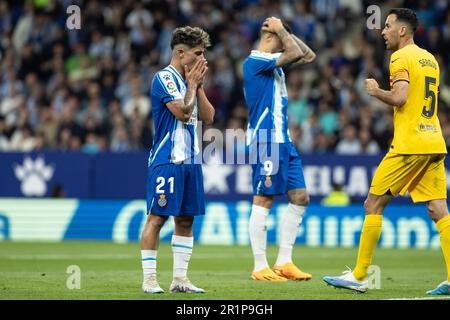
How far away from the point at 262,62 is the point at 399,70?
85.3 inches

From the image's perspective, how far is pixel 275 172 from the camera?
35.9 feet

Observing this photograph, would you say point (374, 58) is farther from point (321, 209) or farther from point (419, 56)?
point (419, 56)

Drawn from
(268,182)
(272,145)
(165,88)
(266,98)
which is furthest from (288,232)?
(165,88)

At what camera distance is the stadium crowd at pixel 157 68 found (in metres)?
19.7

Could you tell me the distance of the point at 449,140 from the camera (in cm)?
1872

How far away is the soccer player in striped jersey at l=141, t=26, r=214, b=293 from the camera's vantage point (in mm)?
8984

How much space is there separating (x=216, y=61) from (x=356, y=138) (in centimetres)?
407

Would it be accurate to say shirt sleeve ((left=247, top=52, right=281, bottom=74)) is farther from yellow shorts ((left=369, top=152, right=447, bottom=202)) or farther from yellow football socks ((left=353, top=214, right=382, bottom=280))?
yellow football socks ((left=353, top=214, right=382, bottom=280))

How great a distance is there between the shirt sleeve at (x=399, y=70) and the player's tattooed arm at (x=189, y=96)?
1851 mm

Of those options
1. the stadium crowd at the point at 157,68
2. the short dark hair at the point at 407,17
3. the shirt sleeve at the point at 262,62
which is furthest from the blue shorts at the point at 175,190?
the stadium crowd at the point at 157,68

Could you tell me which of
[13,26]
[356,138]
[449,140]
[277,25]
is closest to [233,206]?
[356,138]

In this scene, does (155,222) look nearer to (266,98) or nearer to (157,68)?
(266,98)

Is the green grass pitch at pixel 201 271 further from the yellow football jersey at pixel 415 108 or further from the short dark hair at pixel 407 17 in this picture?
the short dark hair at pixel 407 17

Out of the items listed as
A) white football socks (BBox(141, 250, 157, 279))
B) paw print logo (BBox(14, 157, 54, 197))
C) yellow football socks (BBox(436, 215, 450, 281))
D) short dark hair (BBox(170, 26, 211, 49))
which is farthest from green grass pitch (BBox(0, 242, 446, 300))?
short dark hair (BBox(170, 26, 211, 49))
